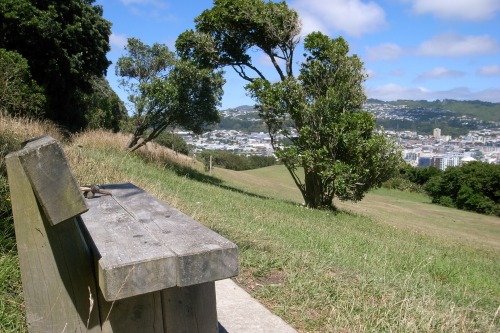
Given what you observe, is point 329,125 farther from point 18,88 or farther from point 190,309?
point 190,309

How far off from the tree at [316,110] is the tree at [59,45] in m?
4.50

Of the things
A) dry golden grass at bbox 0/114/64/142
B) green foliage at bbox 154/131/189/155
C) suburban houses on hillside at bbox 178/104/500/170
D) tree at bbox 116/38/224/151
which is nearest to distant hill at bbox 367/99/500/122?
suburban houses on hillside at bbox 178/104/500/170

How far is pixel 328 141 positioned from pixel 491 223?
12.8 metres

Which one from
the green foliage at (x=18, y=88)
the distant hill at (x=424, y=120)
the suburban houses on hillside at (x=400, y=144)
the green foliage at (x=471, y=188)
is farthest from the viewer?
the distant hill at (x=424, y=120)

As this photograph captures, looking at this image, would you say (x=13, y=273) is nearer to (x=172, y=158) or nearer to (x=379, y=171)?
(x=379, y=171)

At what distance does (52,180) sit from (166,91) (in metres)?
15.6

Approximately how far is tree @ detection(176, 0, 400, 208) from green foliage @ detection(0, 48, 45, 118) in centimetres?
631

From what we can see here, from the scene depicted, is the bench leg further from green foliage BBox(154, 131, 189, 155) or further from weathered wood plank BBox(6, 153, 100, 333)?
green foliage BBox(154, 131, 189, 155)

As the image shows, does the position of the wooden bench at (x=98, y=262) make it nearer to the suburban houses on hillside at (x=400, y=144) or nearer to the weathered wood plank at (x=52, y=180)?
the weathered wood plank at (x=52, y=180)

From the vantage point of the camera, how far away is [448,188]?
3222cm

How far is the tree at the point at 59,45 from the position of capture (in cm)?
1484

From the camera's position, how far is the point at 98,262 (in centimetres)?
183

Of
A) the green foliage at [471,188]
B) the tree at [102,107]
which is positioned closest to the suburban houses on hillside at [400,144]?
the green foliage at [471,188]

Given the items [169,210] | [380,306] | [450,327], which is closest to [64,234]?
[169,210]
